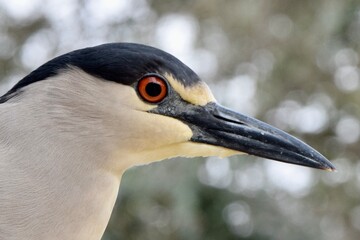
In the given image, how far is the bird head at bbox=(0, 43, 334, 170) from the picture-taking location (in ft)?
7.88

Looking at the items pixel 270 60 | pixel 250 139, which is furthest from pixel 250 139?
pixel 270 60

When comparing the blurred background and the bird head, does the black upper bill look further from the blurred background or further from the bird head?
the blurred background

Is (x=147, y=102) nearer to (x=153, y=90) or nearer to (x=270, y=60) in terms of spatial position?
(x=153, y=90)

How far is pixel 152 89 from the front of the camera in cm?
245

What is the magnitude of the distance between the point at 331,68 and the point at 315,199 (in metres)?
1.53

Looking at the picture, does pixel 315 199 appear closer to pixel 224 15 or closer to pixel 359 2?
pixel 224 15

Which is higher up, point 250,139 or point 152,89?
point 250,139

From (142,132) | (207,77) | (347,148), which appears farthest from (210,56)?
(142,132)

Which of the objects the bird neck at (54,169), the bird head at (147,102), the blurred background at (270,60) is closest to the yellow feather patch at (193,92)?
the bird head at (147,102)

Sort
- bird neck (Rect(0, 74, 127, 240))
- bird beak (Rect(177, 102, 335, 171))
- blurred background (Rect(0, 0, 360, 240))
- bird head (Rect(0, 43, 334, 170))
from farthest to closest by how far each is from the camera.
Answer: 1. blurred background (Rect(0, 0, 360, 240))
2. bird beak (Rect(177, 102, 335, 171))
3. bird head (Rect(0, 43, 334, 170))
4. bird neck (Rect(0, 74, 127, 240))

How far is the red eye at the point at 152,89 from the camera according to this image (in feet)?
7.90

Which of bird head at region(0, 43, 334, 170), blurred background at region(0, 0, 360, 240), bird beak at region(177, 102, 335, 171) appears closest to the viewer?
bird head at region(0, 43, 334, 170)

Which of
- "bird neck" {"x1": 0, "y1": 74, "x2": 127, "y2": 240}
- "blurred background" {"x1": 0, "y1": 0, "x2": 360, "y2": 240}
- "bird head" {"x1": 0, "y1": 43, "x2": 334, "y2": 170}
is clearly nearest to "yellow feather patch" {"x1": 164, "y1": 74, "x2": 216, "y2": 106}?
"bird head" {"x1": 0, "y1": 43, "x2": 334, "y2": 170}

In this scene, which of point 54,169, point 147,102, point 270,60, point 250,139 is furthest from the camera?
point 270,60
